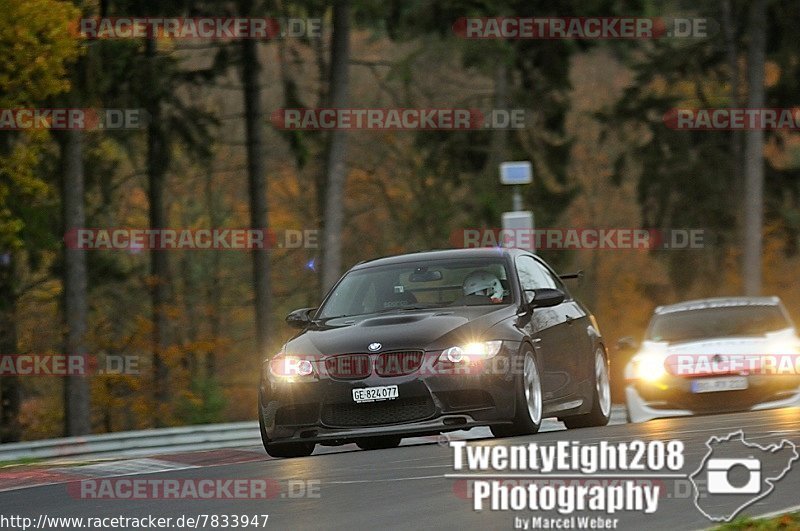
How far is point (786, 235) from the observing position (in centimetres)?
4103

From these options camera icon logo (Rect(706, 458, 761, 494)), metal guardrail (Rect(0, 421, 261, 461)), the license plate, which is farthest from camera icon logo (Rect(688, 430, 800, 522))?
metal guardrail (Rect(0, 421, 261, 461))

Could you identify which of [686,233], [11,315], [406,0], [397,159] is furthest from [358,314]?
[397,159]

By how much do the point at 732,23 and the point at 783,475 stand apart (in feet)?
95.2

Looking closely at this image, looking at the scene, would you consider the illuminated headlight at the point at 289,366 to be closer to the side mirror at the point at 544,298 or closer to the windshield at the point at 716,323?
the side mirror at the point at 544,298

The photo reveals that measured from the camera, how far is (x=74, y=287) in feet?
105

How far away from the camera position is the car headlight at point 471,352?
12766 mm

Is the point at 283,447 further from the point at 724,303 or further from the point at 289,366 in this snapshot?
the point at 724,303

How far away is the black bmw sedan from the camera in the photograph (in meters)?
12.7

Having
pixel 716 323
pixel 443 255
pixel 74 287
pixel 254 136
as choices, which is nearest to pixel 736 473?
pixel 443 255

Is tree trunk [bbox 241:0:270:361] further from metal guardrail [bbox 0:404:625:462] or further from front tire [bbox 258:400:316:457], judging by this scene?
front tire [bbox 258:400:316:457]

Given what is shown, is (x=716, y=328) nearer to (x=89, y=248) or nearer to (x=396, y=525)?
(x=396, y=525)

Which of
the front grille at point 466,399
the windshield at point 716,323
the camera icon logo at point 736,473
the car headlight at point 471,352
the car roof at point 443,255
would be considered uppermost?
the car roof at point 443,255

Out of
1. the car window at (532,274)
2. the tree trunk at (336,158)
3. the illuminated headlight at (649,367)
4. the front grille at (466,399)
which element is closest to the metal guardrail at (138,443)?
the car window at (532,274)

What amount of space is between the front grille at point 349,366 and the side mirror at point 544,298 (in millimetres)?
1917
